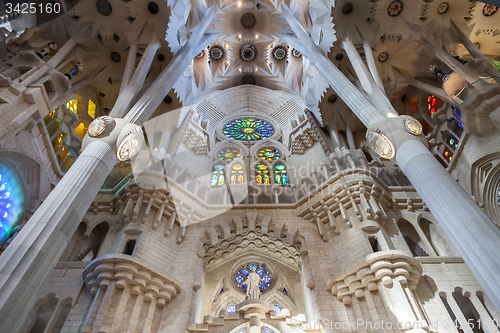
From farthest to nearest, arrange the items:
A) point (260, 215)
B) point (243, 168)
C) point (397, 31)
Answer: point (243, 168)
point (397, 31)
point (260, 215)

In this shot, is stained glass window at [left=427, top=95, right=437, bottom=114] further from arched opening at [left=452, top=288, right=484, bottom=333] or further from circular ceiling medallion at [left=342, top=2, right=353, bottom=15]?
arched opening at [left=452, top=288, right=484, bottom=333]

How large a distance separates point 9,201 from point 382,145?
10.1m

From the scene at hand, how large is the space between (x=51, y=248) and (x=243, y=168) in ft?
31.2

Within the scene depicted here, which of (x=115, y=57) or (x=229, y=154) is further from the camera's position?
(x=229, y=154)

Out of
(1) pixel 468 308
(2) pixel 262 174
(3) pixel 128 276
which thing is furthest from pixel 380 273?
(2) pixel 262 174

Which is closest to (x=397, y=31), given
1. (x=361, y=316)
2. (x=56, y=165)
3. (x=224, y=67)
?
(x=361, y=316)

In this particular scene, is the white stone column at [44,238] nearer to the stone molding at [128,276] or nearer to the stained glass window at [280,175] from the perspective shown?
the stone molding at [128,276]

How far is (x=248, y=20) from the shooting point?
1766 cm

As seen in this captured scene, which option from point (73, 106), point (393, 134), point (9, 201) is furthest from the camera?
point (73, 106)

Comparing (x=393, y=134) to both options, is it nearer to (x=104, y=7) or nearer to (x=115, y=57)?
(x=104, y=7)

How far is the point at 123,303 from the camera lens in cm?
723

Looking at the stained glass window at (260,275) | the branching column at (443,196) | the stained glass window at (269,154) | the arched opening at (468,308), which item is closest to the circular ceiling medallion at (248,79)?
the stained glass window at (269,154)

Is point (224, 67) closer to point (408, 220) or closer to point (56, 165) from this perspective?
point (56, 165)

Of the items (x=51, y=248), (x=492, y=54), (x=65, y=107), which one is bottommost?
(x=51, y=248)
